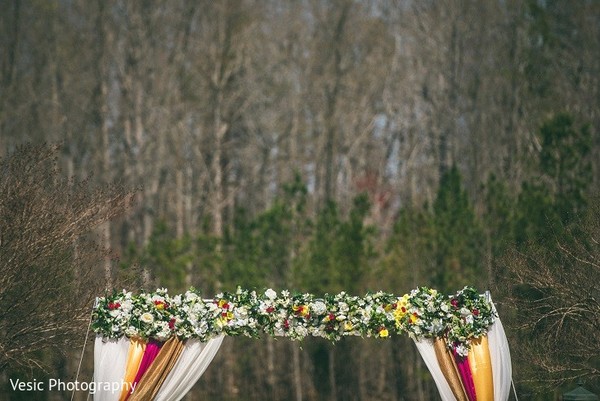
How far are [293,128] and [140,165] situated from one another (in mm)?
5449

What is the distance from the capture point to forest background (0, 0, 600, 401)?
20062 mm

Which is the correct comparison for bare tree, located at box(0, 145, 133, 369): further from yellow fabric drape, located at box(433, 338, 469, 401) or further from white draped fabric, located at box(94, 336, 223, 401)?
yellow fabric drape, located at box(433, 338, 469, 401)

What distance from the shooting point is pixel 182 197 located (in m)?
27.8

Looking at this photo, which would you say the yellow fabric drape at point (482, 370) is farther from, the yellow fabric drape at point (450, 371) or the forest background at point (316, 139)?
the forest background at point (316, 139)

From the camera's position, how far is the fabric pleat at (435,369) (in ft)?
35.1

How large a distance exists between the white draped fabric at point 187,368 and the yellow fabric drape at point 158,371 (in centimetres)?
7

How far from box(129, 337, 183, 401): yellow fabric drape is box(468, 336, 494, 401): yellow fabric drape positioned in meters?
3.40

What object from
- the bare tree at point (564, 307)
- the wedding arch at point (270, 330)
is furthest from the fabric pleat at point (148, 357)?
the bare tree at point (564, 307)

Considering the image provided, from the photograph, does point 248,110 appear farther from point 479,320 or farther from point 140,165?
point 479,320

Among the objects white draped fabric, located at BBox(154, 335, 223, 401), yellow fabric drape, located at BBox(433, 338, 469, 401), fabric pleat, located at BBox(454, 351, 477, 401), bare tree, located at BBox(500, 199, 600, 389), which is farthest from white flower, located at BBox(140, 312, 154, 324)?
bare tree, located at BBox(500, 199, 600, 389)

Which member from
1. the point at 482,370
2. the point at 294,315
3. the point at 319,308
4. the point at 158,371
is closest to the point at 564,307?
the point at 482,370

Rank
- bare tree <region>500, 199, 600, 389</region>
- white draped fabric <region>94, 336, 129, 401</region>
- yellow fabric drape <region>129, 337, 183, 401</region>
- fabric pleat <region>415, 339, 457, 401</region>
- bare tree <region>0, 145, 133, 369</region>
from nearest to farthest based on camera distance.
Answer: white draped fabric <region>94, 336, 129, 401</region>
yellow fabric drape <region>129, 337, 183, 401</region>
fabric pleat <region>415, 339, 457, 401</region>
bare tree <region>0, 145, 133, 369</region>
bare tree <region>500, 199, 600, 389</region>

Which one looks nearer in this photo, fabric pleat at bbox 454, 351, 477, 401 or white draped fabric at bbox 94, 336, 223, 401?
white draped fabric at bbox 94, 336, 223, 401

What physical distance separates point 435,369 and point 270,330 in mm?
1992
